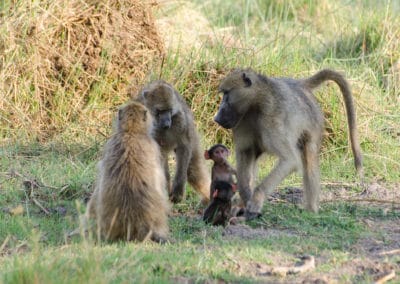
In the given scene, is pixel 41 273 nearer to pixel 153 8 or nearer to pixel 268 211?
pixel 268 211

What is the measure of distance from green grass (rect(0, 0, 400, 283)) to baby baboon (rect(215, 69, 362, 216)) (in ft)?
0.70

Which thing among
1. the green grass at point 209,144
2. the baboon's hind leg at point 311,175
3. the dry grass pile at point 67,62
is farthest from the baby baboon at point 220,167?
the dry grass pile at point 67,62

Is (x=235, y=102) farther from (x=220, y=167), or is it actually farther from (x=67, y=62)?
(x=67, y=62)

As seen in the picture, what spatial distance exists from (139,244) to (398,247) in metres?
1.56

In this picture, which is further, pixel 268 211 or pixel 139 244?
pixel 268 211

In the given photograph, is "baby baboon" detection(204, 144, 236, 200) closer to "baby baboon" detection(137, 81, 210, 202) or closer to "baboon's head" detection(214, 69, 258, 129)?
"baboon's head" detection(214, 69, 258, 129)

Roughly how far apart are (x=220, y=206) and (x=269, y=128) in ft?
2.40

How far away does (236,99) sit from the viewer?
21.3 ft

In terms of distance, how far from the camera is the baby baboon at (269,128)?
6.33 meters

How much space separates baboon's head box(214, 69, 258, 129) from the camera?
6.49 meters

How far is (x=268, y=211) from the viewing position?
6.50 meters

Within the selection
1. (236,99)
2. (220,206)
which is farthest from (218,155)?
(236,99)

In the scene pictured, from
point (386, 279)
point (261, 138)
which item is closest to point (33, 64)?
point (261, 138)

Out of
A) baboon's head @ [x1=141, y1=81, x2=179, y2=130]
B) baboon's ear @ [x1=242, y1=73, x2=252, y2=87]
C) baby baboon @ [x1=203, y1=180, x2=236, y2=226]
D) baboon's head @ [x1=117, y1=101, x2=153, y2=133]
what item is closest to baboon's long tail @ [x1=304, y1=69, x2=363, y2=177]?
baboon's ear @ [x1=242, y1=73, x2=252, y2=87]
